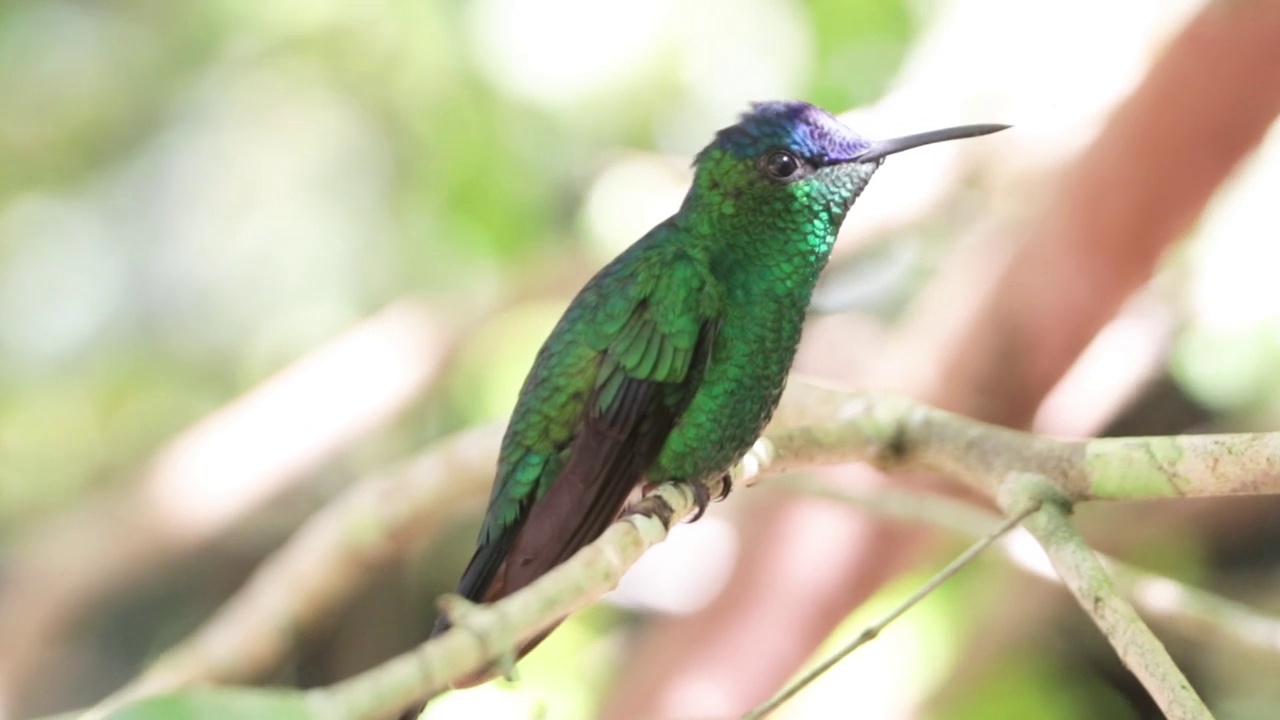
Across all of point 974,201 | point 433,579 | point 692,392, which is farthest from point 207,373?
point 692,392

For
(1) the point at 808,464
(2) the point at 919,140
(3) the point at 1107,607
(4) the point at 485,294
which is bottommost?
(3) the point at 1107,607

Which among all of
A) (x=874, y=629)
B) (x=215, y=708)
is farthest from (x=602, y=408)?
(x=215, y=708)

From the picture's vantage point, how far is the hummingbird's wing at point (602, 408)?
1.09 metres

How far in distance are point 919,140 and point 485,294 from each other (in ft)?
4.61

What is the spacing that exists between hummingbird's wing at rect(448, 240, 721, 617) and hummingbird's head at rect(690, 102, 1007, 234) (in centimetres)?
9

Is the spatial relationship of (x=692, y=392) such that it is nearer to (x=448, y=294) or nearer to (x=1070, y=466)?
(x=1070, y=466)

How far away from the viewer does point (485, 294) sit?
2.37 meters

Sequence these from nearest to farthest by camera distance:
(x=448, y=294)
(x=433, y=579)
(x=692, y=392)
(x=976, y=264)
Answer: (x=692, y=392), (x=976, y=264), (x=448, y=294), (x=433, y=579)

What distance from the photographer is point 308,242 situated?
295 centimetres

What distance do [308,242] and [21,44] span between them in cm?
84

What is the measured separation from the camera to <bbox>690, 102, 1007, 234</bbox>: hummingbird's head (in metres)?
1.14

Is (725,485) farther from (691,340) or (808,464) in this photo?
(691,340)

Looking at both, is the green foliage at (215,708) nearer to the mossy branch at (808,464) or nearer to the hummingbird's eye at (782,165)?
the mossy branch at (808,464)

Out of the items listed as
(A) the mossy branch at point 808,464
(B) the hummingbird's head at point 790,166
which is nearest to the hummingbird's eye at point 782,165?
(B) the hummingbird's head at point 790,166
